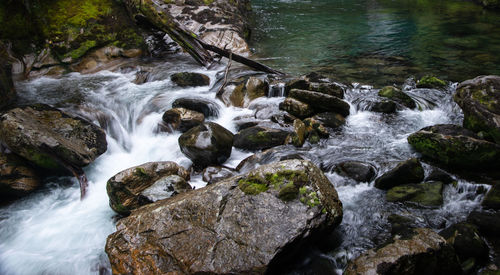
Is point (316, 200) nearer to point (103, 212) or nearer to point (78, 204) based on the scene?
point (103, 212)

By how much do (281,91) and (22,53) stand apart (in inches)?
328

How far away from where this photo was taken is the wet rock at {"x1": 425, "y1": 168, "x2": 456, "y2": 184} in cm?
491

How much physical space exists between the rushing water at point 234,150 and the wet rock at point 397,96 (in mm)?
351

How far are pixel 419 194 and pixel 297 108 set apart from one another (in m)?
3.53

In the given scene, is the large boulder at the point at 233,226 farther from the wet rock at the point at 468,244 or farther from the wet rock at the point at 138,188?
the wet rock at the point at 468,244

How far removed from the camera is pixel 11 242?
4.75 metres

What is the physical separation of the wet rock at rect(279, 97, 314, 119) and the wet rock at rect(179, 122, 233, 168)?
2.05 m

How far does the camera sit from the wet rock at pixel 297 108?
736cm

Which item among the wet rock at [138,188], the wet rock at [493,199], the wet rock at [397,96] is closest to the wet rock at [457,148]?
the wet rock at [493,199]

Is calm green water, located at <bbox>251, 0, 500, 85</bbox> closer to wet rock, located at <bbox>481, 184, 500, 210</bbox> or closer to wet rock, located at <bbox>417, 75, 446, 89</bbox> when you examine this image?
wet rock, located at <bbox>417, 75, 446, 89</bbox>

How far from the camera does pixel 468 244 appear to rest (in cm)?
354

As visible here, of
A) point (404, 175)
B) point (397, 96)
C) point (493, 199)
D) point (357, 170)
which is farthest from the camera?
point (397, 96)

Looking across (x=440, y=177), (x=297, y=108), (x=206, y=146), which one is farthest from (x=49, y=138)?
(x=440, y=177)

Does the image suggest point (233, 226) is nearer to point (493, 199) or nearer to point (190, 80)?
point (493, 199)
